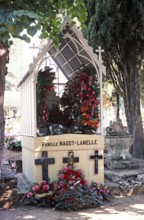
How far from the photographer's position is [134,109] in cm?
1180

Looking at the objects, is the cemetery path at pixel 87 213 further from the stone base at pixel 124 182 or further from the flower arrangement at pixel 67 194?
the stone base at pixel 124 182

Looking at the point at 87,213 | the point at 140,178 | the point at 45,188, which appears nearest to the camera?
the point at 87,213

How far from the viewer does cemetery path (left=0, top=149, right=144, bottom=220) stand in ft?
Answer: 17.3

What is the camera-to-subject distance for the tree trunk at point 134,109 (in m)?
11.7

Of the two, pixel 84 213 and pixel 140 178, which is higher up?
pixel 140 178

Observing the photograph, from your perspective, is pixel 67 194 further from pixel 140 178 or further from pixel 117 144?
pixel 117 144

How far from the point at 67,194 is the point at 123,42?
6.69m

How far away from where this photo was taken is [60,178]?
629cm

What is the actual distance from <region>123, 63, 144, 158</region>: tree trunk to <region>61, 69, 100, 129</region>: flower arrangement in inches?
175

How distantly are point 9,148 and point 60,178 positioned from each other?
7407mm

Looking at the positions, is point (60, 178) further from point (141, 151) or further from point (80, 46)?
point (141, 151)

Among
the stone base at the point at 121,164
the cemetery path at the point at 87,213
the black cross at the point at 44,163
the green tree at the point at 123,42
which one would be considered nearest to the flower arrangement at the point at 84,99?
the black cross at the point at 44,163

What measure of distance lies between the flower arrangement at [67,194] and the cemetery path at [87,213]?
5.2 inches

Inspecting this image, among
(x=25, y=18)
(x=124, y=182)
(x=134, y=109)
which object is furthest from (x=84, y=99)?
(x=134, y=109)
